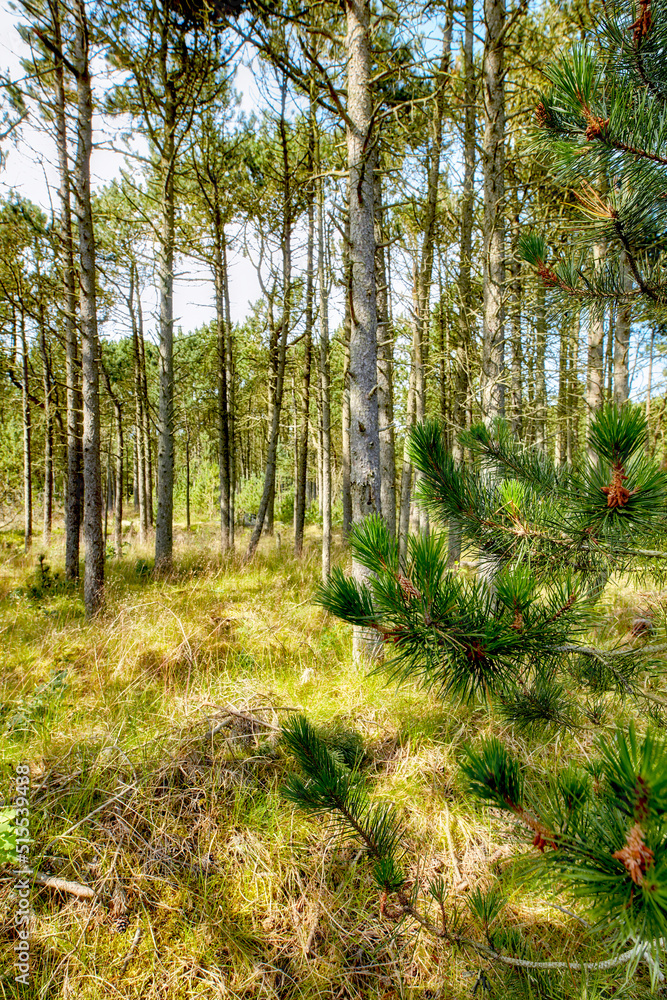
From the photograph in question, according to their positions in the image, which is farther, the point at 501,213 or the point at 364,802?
the point at 501,213

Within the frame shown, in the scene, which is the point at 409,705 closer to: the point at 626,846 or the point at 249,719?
the point at 249,719

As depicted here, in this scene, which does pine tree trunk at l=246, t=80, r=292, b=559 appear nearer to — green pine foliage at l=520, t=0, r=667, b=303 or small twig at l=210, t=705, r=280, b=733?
small twig at l=210, t=705, r=280, b=733

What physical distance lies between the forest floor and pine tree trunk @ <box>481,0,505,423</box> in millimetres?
3270

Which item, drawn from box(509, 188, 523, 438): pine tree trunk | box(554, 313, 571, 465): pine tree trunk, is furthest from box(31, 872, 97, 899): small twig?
box(509, 188, 523, 438): pine tree trunk

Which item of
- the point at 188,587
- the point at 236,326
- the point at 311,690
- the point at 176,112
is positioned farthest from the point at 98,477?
the point at 236,326

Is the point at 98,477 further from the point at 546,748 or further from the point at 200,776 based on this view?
the point at 546,748

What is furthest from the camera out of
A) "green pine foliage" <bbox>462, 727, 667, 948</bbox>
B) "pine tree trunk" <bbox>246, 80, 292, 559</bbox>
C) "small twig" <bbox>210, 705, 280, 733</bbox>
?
"pine tree trunk" <bbox>246, 80, 292, 559</bbox>

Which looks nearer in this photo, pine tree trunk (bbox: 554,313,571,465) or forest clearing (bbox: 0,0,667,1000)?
forest clearing (bbox: 0,0,667,1000)

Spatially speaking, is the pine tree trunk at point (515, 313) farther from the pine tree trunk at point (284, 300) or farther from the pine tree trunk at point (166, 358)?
the pine tree trunk at point (166, 358)

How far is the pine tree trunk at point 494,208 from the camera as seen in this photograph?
160 inches

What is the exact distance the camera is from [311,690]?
3.41 metres

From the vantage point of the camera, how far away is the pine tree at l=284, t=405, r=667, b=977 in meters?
0.64

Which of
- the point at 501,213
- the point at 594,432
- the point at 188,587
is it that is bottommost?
the point at 188,587

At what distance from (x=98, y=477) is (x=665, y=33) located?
603cm
